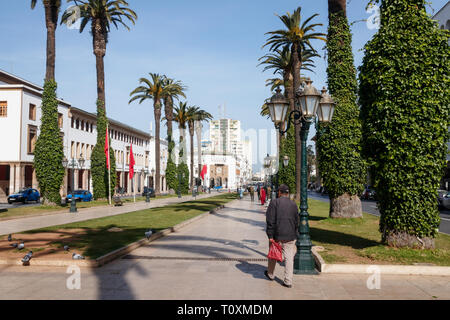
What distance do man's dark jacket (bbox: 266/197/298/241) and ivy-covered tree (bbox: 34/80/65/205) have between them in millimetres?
23786

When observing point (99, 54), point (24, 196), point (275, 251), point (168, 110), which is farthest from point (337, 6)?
point (168, 110)

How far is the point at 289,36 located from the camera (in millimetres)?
33188

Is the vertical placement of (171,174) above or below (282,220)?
above

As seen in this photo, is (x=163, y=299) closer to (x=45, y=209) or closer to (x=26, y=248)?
(x=26, y=248)

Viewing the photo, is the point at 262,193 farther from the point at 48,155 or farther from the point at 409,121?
the point at 409,121

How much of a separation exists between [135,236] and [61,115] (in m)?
45.1

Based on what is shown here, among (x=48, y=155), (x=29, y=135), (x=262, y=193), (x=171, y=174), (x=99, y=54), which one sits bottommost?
(x=262, y=193)

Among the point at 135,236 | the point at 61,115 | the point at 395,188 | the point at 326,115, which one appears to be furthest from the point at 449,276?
the point at 61,115

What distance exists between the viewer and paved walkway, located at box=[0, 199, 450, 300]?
6.78m

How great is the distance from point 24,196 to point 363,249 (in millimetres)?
37156

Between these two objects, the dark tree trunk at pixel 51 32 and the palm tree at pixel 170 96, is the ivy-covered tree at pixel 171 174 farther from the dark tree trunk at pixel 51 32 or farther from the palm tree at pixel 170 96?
the dark tree trunk at pixel 51 32

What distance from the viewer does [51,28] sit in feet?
96.3

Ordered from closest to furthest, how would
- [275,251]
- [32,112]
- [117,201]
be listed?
1. [275,251]
2. [117,201]
3. [32,112]

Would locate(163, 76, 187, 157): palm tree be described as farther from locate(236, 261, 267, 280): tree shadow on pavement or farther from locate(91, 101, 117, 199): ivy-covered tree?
locate(236, 261, 267, 280): tree shadow on pavement
